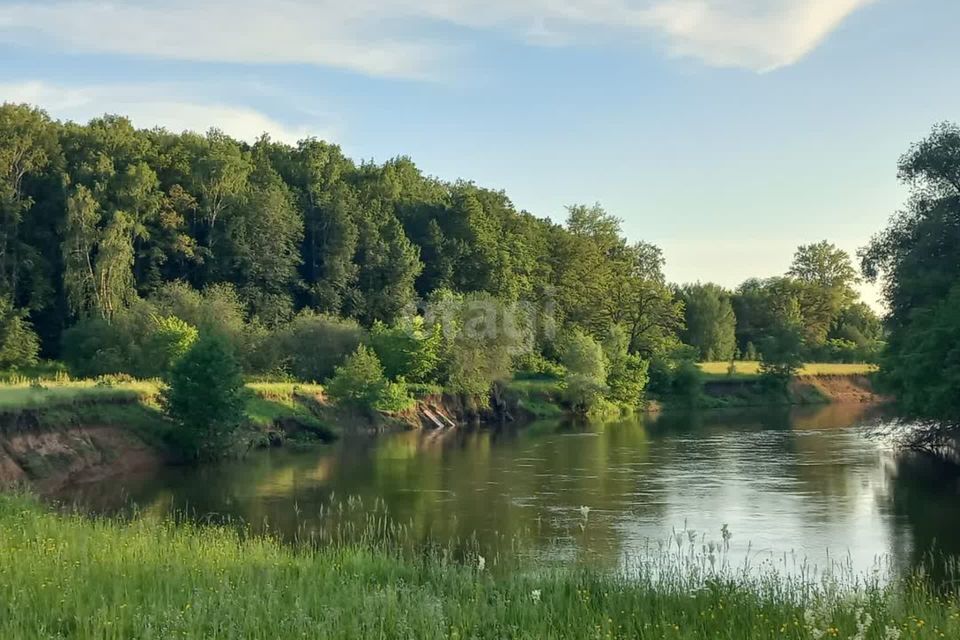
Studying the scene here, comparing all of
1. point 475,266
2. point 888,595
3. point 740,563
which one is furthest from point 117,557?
point 475,266

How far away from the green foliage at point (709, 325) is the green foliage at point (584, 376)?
40304mm

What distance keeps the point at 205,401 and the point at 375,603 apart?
3356 cm

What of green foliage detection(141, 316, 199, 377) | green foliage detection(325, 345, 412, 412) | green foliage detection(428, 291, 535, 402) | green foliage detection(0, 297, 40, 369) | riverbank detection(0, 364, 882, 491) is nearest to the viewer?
riverbank detection(0, 364, 882, 491)

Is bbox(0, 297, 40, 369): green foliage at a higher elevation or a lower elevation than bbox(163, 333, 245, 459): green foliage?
higher

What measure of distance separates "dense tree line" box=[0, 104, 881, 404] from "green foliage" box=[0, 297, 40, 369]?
0.14 meters

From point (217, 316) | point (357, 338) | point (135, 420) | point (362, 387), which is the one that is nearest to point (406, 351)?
point (357, 338)

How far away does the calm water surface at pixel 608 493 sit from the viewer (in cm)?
2350

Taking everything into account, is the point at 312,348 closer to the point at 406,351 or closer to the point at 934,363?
the point at 406,351

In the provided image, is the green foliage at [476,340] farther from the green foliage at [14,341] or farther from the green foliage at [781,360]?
the green foliage at [14,341]

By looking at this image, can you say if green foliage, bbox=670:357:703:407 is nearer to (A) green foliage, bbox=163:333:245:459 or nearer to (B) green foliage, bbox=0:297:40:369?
(A) green foliage, bbox=163:333:245:459

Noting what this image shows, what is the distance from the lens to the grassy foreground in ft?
32.9

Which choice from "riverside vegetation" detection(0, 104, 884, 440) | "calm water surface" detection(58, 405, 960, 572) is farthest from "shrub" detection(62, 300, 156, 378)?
"calm water surface" detection(58, 405, 960, 572)

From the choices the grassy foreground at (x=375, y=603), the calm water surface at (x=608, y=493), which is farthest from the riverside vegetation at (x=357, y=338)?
the calm water surface at (x=608, y=493)

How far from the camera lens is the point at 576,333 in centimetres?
8969
